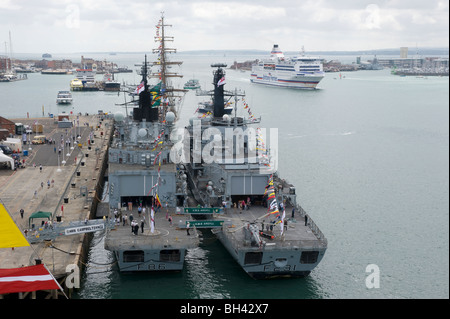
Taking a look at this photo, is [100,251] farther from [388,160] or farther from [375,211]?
[388,160]

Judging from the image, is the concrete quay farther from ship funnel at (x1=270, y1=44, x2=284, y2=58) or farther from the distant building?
ship funnel at (x1=270, y1=44, x2=284, y2=58)

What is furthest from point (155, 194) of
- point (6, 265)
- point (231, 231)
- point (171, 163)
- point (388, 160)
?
point (388, 160)

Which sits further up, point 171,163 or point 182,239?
point 171,163

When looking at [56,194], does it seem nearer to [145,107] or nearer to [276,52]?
[145,107]

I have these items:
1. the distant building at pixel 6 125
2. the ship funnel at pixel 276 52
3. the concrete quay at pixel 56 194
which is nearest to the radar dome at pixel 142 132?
the concrete quay at pixel 56 194

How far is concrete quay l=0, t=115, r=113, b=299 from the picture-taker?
30.7 meters

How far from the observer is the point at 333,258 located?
37.3 m

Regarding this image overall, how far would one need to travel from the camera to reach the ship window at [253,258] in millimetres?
32188

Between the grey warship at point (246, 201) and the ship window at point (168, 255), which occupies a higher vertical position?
the grey warship at point (246, 201)

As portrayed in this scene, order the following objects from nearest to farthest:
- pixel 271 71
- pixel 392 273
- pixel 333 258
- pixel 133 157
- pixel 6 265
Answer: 1. pixel 6 265
2. pixel 392 273
3. pixel 333 258
4. pixel 133 157
5. pixel 271 71

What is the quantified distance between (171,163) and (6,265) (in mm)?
15811

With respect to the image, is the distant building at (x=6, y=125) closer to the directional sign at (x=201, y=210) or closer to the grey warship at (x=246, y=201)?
the grey warship at (x=246, y=201)

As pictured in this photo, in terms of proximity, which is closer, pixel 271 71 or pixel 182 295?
pixel 182 295

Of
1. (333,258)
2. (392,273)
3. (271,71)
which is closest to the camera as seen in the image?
(392,273)
